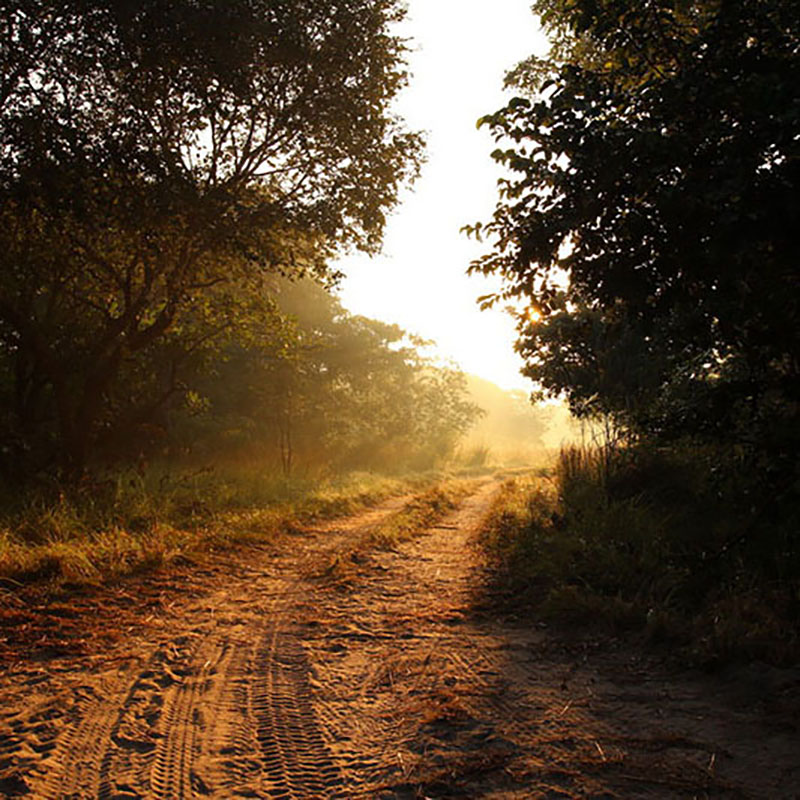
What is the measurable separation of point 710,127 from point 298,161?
8.36 metres

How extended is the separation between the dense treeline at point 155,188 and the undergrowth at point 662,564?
6.15 meters

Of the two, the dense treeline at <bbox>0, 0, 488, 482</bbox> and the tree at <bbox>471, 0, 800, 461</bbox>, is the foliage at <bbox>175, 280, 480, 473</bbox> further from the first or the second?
the tree at <bbox>471, 0, 800, 461</bbox>

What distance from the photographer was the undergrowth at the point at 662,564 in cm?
429

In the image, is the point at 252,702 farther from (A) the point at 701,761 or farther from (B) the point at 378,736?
(A) the point at 701,761

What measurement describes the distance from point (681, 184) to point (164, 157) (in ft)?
27.7

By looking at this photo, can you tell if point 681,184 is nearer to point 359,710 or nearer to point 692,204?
point 692,204

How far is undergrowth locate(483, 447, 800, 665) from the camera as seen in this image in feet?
14.1

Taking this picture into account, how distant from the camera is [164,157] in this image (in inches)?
365

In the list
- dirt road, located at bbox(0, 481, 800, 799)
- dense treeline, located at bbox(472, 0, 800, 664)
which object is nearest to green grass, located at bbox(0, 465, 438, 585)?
dirt road, located at bbox(0, 481, 800, 799)

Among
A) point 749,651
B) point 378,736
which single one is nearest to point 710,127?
point 749,651

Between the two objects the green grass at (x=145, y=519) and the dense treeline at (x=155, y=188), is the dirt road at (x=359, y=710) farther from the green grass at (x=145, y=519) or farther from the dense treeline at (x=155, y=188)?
the dense treeline at (x=155, y=188)

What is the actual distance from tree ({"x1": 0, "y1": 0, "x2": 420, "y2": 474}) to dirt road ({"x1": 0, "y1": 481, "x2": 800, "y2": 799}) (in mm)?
6169

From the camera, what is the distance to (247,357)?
1912cm

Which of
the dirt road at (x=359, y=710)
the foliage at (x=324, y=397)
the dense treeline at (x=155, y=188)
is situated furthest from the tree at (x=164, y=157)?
the dirt road at (x=359, y=710)
